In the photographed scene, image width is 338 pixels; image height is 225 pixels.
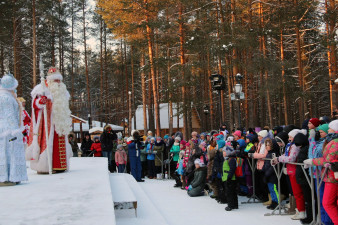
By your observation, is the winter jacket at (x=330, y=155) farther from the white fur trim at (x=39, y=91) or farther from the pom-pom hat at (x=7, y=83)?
the white fur trim at (x=39, y=91)

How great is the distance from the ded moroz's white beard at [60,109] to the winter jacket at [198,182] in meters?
3.38

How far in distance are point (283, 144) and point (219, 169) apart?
4.80 ft

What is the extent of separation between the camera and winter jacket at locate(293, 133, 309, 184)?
596 centimetres

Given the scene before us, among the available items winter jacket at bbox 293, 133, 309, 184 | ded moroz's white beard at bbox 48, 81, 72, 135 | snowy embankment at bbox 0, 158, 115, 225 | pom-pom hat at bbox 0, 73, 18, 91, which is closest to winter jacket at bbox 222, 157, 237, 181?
winter jacket at bbox 293, 133, 309, 184

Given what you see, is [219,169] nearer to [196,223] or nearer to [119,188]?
[196,223]

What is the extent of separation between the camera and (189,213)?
748 cm

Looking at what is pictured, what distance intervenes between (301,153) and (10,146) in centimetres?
479

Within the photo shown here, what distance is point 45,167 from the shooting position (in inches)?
309

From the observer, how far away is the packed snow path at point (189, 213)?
5980mm

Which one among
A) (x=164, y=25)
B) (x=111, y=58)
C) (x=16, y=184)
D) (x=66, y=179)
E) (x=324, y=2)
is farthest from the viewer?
(x=111, y=58)

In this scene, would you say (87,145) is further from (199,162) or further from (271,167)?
(271,167)

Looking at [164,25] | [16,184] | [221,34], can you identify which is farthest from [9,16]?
[16,184]

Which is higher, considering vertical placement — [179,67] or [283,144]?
[179,67]

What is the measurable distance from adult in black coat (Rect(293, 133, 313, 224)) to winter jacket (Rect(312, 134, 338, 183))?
785mm
